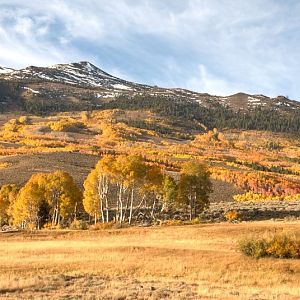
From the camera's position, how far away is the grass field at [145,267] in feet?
85.3

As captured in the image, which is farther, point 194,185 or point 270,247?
point 194,185

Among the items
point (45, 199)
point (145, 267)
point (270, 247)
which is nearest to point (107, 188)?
point (45, 199)

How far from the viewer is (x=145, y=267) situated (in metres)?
35.4

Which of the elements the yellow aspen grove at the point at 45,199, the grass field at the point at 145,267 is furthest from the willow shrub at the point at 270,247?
the yellow aspen grove at the point at 45,199

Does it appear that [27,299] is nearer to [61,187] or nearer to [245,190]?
[61,187]

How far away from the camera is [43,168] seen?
134125mm

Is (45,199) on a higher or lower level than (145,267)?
higher

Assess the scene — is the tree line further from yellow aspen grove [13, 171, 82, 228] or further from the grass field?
A: the grass field

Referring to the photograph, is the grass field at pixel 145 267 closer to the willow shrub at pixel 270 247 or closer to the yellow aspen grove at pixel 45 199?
the willow shrub at pixel 270 247

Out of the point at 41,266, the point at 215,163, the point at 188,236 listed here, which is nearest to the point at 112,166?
the point at 188,236

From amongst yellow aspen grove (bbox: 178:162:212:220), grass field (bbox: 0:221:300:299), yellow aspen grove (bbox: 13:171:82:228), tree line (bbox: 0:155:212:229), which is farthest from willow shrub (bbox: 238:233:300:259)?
yellow aspen grove (bbox: 13:171:82:228)

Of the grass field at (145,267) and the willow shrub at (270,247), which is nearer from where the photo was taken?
the grass field at (145,267)

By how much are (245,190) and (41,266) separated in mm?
105206

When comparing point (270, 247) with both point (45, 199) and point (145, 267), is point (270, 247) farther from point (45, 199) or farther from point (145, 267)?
point (45, 199)
